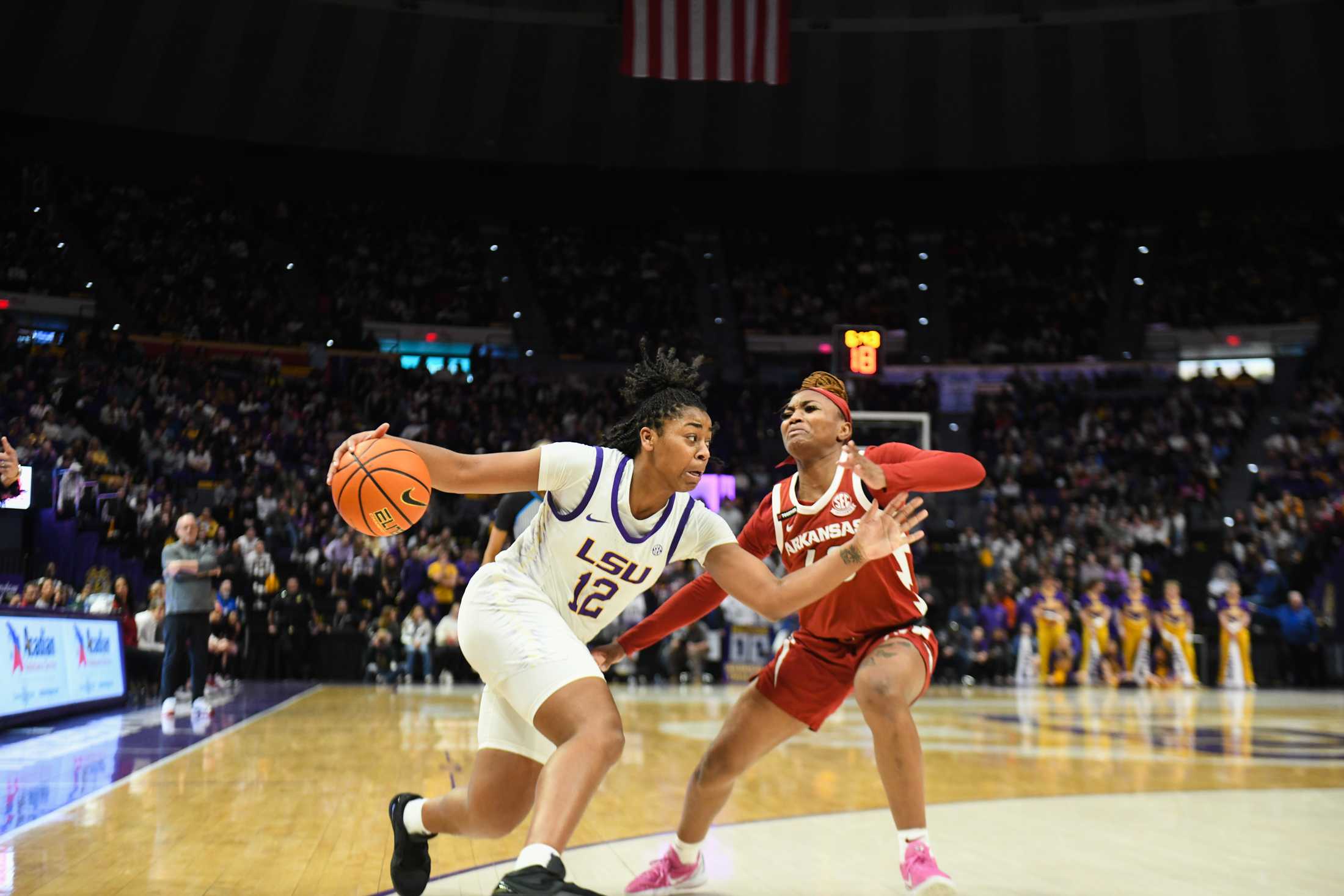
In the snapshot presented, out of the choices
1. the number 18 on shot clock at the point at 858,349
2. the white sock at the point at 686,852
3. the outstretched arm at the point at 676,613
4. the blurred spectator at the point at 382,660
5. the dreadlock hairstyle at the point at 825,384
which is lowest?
the blurred spectator at the point at 382,660

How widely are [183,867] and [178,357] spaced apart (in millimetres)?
19884

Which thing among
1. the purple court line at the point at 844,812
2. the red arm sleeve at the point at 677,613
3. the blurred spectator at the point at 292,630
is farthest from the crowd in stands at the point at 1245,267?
the red arm sleeve at the point at 677,613

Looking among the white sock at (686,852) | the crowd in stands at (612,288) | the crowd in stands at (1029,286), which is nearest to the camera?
the white sock at (686,852)

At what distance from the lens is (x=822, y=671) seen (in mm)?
4820

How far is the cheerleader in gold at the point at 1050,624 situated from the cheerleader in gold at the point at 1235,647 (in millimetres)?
2492

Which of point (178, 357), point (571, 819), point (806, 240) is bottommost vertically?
point (571, 819)

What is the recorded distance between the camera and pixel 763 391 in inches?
1045

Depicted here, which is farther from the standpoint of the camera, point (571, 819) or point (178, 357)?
point (178, 357)

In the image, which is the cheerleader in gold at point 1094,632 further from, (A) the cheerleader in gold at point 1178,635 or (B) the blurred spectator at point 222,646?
(B) the blurred spectator at point 222,646

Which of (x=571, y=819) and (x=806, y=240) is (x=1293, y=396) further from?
(x=571, y=819)

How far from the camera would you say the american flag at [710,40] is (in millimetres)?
20453

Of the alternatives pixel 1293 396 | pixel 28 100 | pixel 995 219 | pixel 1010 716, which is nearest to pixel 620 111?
pixel 995 219

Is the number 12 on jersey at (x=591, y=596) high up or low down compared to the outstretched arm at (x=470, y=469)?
down

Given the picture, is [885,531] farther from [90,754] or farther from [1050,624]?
[1050,624]
